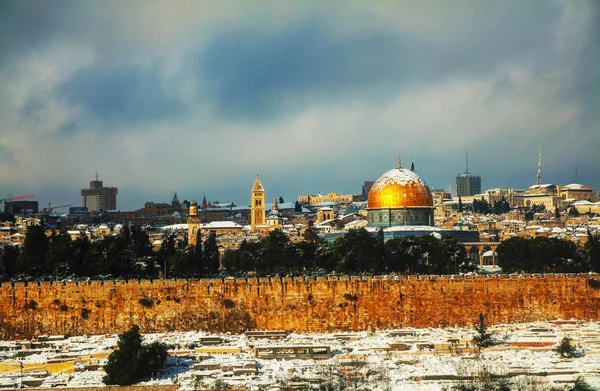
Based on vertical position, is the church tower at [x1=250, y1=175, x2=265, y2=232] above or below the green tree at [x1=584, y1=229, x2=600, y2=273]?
above

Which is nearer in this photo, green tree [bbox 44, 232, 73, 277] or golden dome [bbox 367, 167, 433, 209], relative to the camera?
green tree [bbox 44, 232, 73, 277]

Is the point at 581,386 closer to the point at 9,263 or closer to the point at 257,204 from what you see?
the point at 9,263

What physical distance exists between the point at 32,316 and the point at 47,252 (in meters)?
9.25

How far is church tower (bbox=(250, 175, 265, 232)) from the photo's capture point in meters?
140

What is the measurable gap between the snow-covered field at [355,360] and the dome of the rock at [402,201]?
27.6 meters

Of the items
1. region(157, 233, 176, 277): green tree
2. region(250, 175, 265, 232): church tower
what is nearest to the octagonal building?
region(157, 233, 176, 277): green tree

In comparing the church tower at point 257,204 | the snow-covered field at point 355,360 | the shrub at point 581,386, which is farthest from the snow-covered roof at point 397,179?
the church tower at point 257,204

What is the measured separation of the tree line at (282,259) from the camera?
45562 millimetres

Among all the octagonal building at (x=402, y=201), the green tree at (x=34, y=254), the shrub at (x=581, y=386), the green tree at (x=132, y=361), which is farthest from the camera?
the octagonal building at (x=402, y=201)

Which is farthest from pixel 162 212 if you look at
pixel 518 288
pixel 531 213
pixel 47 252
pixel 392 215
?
pixel 518 288

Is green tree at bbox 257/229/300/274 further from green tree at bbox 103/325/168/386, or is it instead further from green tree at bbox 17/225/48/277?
green tree at bbox 103/325/168/386

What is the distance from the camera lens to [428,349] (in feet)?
109

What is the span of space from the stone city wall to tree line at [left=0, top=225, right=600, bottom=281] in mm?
4425

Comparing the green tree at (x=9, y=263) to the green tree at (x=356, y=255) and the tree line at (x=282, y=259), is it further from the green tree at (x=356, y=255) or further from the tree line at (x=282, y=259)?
the green tree at (x=356, y=255)
